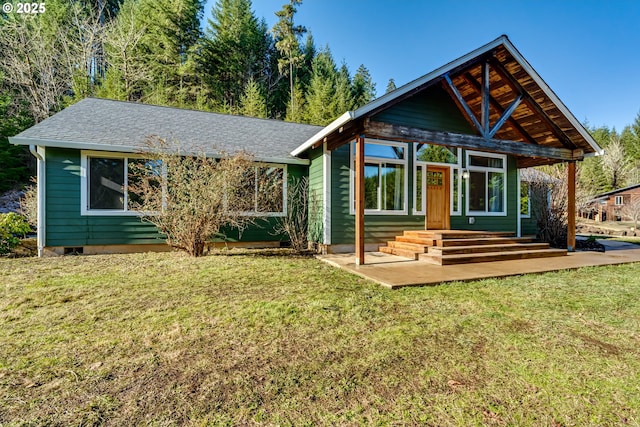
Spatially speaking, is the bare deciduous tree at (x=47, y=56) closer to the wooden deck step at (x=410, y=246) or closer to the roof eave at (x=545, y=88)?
the wooden deck step at (x=410, y=246)

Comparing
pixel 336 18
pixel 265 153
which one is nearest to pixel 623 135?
pixel 336 18

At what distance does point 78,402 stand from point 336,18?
1882 cm

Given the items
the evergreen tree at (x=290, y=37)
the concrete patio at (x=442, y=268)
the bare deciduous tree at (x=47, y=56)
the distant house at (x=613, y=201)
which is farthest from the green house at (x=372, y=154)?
the distant house at (x=613, y=201)

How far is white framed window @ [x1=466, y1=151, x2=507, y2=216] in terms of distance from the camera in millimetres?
9086

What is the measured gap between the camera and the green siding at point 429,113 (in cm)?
805

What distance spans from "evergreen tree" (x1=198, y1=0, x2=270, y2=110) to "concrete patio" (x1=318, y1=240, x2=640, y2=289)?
19033 millimetres

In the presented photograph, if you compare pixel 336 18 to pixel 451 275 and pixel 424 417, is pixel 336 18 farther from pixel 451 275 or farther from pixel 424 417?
pixel 424 417

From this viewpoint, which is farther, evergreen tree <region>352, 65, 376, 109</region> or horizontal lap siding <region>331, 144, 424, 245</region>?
evergreen tree <region>352, 65, 376, 109</region>

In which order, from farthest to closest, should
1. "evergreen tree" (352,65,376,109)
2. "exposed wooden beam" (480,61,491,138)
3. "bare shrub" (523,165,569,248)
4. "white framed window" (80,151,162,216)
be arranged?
"evergreen tree" (352,65,376,109) < "bare shrub" (523,165,569,248) < "white framed window" (80,151,162,216) < "exposed wooden beam" (480,61,491,138)

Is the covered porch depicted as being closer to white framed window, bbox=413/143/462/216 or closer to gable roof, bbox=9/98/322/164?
white framed window, bbox=413/143/462/216

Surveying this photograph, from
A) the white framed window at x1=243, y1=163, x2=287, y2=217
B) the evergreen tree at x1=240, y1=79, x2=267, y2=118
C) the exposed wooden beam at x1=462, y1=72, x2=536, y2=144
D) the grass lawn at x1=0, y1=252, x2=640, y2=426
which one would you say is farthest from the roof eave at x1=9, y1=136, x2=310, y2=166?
the evergreen tree at x1=240, y1=79, x2=267, y2=118

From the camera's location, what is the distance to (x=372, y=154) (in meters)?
7.92

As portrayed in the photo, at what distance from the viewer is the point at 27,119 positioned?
14852 millimetres

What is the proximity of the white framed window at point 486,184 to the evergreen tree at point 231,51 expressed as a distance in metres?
17.7
